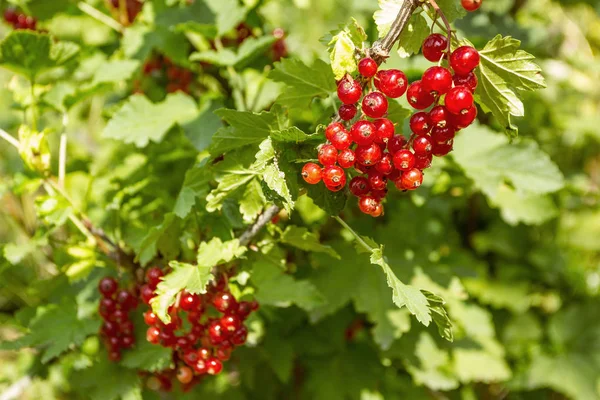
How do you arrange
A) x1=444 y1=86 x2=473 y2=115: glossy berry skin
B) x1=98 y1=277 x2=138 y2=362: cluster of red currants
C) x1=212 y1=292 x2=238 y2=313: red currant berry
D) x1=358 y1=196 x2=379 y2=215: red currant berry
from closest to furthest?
1. x1=444 y1=86 x2=473 y2=115: glossy berry skin
2. x1=358 y1=196 x2=379 y2=215: red currant berry
3. x1=212 y1=292 x2=238 y2=313: red currant berry
4. x1=98 y1=277 x2=138 y2=362: cluster of red currants

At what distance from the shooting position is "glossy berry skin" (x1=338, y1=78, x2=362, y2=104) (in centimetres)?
87

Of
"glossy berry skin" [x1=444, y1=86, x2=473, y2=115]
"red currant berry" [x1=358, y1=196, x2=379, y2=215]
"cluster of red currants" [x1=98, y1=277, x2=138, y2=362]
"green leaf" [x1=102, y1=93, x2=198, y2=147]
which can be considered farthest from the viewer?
"green leaf" [x1=102, y1=93, x2=198, y2=147]

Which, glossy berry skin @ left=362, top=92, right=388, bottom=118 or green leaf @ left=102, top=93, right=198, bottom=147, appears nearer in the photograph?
glossy berry skin @ left=362, top=92, right=388, bottom=118

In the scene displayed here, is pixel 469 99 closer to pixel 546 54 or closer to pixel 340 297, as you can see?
pixel 340 297

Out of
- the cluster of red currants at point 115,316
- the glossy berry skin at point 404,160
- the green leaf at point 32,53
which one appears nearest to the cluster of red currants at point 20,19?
the green leaf at point 32,53

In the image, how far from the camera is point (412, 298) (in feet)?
2.99

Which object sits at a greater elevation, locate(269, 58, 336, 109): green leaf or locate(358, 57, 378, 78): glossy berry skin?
locate(358, 57, 378, 78): glossy berry skin

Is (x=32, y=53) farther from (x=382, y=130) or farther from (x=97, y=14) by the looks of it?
(x=382, y=130)

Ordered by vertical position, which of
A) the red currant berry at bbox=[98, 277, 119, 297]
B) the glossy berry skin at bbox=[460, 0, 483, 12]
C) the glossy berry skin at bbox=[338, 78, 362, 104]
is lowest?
the red currant berry at bbox=[98, 277, 119, 297]

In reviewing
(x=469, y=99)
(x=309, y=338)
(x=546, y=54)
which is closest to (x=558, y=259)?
(x=546, y=54)

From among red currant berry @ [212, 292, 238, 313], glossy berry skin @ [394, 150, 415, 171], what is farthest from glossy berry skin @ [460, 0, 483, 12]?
red currant berry @ [212, 292, 238, 313]

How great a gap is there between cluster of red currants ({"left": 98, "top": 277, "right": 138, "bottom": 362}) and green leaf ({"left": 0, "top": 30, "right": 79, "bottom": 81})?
0.61 m

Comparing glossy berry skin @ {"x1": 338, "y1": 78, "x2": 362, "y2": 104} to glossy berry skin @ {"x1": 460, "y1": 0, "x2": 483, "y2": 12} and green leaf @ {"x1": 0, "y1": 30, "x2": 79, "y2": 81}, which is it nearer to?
glossy berry skin @ {"x1": 460, "y1": 0, "x2": 483, "y2": 12}

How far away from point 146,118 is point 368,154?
2.99 feet
